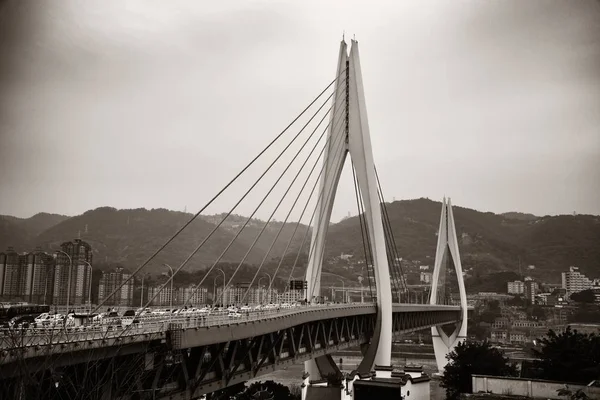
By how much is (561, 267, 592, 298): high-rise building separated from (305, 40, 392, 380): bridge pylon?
234ft

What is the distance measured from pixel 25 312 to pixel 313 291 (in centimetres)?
910

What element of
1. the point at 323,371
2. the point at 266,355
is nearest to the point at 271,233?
the point at 323,371

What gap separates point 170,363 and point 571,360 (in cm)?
1534

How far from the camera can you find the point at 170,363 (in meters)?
9.03

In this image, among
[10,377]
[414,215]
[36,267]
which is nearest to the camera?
[10,377]

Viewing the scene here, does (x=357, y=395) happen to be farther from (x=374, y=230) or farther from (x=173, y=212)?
(x=173, y=212)

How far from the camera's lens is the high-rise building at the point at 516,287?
85969 millimetres

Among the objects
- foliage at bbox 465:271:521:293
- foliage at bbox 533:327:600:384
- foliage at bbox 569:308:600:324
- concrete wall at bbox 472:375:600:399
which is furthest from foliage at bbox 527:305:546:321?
concrete wall at bbox 472:375:600:399

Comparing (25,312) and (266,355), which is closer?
(266,355)

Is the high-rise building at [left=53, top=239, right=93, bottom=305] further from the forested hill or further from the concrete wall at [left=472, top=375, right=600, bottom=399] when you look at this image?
the concrete wall at [left=472, top=375, right=600, bottom=399]

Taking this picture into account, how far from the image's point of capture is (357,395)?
51.4ft

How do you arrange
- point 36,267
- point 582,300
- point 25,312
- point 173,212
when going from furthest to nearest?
point 173,212 < point 582,300 < point 36,267 < point 25,312

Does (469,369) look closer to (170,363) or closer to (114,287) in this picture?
(170,363)

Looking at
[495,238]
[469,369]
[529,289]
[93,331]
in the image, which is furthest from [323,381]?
[495,238]
